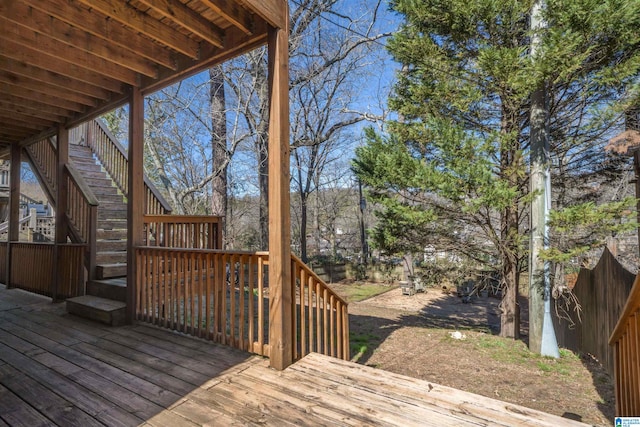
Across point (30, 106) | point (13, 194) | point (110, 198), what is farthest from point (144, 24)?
point (13, 194)

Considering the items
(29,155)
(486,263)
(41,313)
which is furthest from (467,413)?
(29,155)

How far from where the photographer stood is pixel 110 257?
15.7 feet

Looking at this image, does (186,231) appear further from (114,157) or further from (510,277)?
(510,277)

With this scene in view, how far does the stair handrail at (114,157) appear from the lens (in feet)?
18.6

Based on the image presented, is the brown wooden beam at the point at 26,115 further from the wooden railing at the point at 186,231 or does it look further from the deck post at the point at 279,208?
the deck post at the point at 279,208

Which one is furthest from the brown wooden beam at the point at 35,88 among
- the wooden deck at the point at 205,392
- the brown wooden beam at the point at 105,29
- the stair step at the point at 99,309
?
the wooden deck at the point at 205,392

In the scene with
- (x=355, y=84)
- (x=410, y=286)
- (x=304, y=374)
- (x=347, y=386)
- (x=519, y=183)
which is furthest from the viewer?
(x=355, y=84)

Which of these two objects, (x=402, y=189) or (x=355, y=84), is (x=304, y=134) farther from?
(x=402, y=189)

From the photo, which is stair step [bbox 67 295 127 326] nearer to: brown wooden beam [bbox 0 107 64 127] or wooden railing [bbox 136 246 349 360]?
wooden railing [bbox 136 246 349 360]

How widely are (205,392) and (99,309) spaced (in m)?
2.29

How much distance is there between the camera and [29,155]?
603cm

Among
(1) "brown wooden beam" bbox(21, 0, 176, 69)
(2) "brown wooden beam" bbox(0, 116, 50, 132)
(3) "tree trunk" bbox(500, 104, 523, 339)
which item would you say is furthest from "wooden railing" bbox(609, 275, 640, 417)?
(2) "brown wooden beam" bbox(0, 116, 50, 132)

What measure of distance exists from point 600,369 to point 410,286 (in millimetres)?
6027

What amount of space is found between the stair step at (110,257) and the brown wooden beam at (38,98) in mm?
2023
